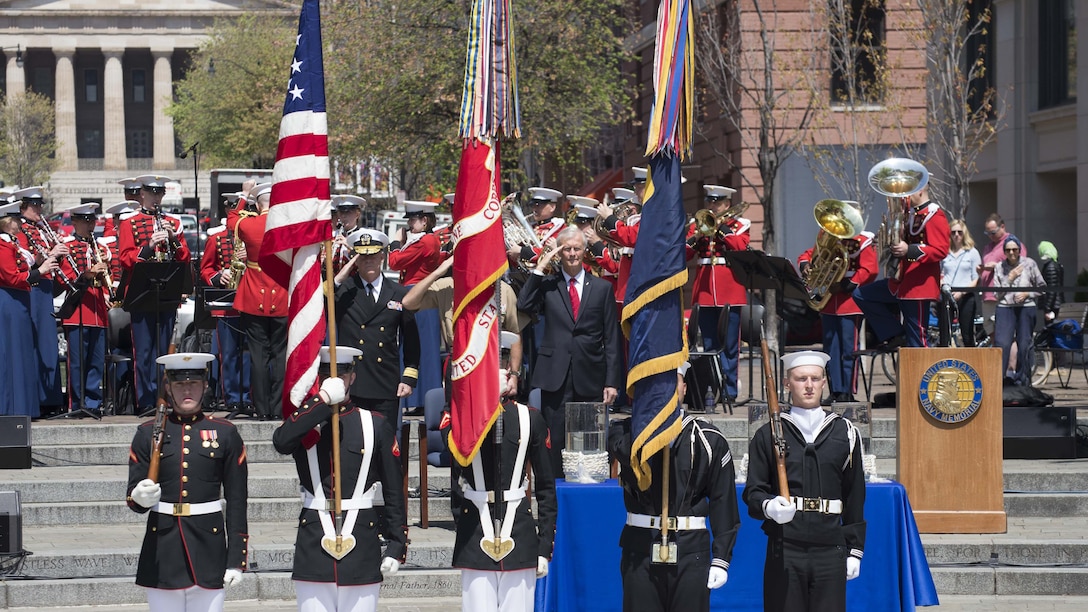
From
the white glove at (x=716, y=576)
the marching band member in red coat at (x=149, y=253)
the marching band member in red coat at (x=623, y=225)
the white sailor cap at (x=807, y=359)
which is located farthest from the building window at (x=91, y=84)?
the white glove at (x=716, y=576)

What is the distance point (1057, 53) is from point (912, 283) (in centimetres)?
1375

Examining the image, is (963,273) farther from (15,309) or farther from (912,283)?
(15,309)

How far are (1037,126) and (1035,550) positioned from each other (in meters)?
17.1

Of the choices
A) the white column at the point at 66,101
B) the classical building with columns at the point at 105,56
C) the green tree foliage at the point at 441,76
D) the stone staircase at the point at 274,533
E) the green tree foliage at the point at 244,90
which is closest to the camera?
the stone staircase at the point at 274,533

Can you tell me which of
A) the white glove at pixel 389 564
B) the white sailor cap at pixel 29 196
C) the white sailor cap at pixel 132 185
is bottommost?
the white glove at pixel 389 564

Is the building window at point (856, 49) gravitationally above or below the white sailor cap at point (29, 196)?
above

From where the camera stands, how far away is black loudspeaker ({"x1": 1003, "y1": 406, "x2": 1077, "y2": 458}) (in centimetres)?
1436

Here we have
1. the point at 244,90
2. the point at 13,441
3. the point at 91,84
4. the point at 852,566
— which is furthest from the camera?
the point at 91,84

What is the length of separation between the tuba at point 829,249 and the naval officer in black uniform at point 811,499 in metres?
7.15

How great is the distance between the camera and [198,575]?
8398mm

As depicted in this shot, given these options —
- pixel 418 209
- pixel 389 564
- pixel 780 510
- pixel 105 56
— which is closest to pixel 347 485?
pixel 389 564

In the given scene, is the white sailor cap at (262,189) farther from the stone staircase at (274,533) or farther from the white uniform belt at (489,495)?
the white uniform belt at (489,495)

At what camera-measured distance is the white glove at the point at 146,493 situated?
26.8 ft

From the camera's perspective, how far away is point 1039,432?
1439 centimetres
